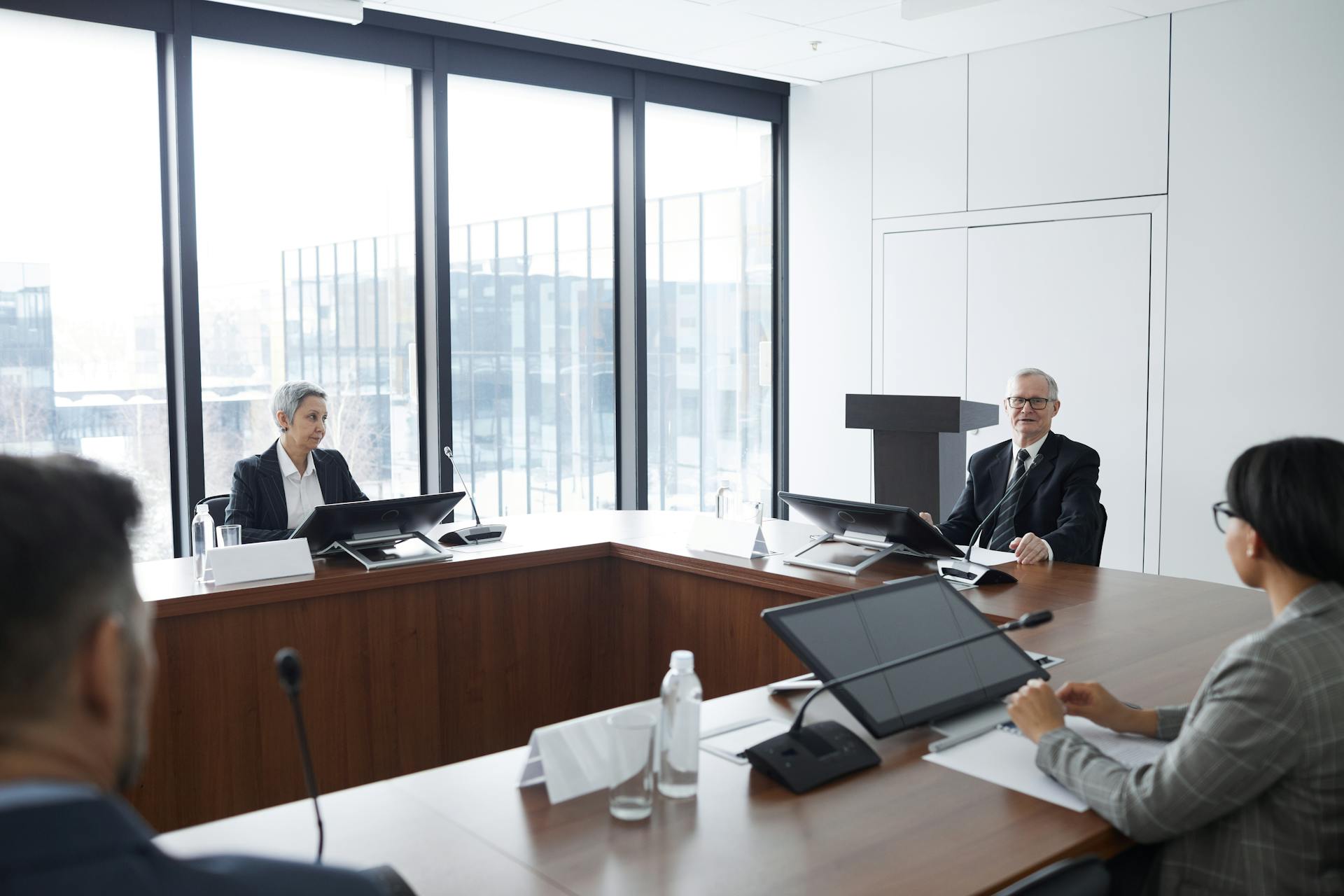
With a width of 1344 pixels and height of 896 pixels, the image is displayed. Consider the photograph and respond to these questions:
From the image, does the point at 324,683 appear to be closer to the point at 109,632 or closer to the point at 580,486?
the point at 109,632

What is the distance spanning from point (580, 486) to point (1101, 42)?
3545 millimetres

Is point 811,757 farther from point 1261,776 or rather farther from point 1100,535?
point 1100,535

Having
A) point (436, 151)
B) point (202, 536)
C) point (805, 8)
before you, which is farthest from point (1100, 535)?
point (436, 151)

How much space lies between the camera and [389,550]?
363 cm

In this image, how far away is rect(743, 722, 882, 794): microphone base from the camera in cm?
177

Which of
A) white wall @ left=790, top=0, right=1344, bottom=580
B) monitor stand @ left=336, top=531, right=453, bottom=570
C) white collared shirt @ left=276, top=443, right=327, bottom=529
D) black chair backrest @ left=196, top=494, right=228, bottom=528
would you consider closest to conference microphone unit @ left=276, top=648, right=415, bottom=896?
monitor stand @ left=336, top=531, right=453, bottom=570

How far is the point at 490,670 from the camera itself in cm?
364

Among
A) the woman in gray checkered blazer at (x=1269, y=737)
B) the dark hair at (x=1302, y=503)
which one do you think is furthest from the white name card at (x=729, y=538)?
the dark hair at (x=1302, y=503)

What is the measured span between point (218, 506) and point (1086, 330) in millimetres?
4152

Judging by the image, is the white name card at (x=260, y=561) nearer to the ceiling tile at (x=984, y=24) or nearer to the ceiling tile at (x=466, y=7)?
the ceiling tile at (x=466, y=7)

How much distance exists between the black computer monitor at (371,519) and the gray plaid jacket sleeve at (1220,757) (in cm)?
232

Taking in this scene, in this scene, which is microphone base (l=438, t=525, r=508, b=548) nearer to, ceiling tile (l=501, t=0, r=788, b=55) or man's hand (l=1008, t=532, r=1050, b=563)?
man's hand (l=1008, t=532, r=1050, b=563)

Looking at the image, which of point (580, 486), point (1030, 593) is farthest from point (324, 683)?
point (580, 486)

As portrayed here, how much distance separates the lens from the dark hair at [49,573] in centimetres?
79
